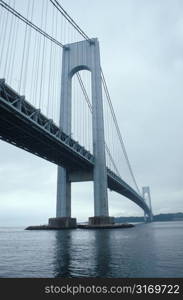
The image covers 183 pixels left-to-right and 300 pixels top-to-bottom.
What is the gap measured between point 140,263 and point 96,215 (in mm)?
35658

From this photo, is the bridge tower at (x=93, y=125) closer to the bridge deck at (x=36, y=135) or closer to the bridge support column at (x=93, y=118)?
the bridge support column at (x=93, y=118)

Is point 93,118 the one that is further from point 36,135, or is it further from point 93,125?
point 36,135

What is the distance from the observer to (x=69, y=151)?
42000mm

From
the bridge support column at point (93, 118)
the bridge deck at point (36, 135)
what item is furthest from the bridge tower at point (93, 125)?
the bridge deck at point (36, 135)

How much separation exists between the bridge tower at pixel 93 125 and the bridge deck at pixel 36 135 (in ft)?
7.39

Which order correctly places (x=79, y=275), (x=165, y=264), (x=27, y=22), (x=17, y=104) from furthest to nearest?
1. (x=27, y=22)
2. (x=17, y=104)
3. (x=165, y=264)
4. (x=79, y=275)

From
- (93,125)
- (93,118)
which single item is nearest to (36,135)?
(93,125)

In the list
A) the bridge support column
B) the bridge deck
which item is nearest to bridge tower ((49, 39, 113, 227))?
the bridge support column

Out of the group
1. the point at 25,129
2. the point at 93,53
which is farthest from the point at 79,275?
the point at 93,53

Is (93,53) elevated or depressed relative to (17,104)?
elevated

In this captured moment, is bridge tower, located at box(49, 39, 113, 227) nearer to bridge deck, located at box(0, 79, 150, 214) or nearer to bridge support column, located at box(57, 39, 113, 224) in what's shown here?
bridge support column, located at box(57, 39, 113, 224)

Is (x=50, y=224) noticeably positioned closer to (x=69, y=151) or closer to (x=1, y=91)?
(x=69, y=151)

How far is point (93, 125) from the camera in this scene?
166 feet

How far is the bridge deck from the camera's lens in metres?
28.0
